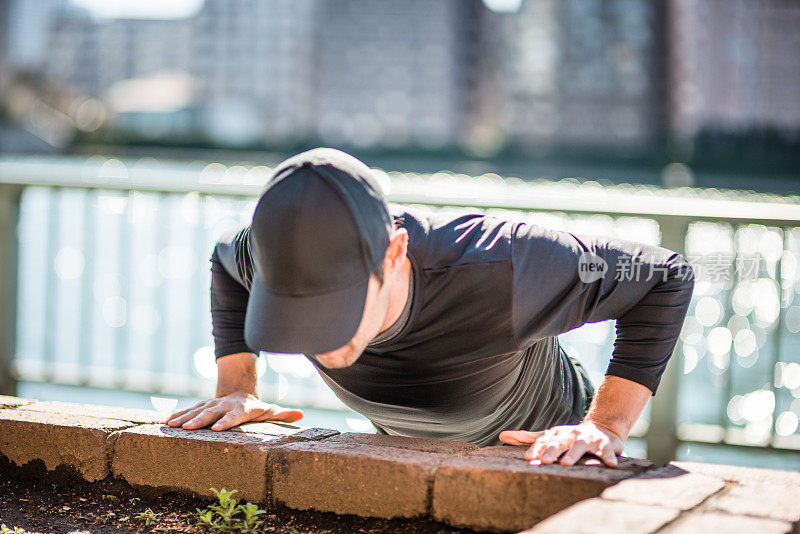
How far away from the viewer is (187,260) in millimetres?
4945

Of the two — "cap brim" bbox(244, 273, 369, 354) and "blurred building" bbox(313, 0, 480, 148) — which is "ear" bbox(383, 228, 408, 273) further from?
"blurred building" bbox(313, 0, 480, 148)

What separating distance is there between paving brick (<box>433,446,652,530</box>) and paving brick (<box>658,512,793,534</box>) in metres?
0.25

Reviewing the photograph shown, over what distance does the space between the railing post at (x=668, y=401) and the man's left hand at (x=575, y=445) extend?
1706 millimetres

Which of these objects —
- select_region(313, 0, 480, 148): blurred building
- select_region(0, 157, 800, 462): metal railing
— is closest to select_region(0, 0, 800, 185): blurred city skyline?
select_region(313, 0, 480, 148): blurred building

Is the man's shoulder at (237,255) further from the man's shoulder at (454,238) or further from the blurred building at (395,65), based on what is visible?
the blurred building at (395,65)

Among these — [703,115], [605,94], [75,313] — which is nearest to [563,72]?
[605,94]

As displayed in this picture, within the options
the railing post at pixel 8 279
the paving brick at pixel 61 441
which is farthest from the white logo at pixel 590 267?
the railing post at pixel 8 279

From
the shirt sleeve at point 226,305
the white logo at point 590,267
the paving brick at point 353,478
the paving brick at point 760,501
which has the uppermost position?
the white logo at point 590,267

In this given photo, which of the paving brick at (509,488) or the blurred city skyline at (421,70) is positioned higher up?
the blurred city skyline at (421,70)

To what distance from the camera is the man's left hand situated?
185 cm

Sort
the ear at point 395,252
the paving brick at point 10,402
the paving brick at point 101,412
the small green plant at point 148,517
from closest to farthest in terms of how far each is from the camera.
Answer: the ear at point 395,252 → the small green plant at point 148,517 → the paving brick at point 101,412 → the paving brick at point 10,402

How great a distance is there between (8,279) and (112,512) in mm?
2741

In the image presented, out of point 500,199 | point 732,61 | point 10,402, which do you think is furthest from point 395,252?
point 732,61

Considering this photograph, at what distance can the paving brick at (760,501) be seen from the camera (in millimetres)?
1573
